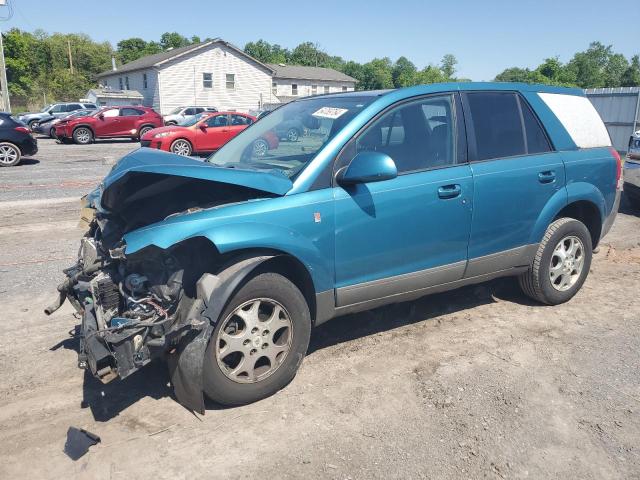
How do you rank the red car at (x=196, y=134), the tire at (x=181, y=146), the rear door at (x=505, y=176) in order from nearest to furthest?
the rear door at (x=505, y=176) → the red car at (x=196, y=134) → the tire at (x=181, y=146)

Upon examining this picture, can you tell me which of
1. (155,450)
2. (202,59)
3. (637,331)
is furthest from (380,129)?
(202,59)

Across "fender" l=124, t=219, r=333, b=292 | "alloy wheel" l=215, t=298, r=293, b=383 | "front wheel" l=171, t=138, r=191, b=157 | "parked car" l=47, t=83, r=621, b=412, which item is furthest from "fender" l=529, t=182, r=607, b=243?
"front wheel" l=171, t=138, r=191, b=157

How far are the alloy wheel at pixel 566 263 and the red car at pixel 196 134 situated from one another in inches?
562

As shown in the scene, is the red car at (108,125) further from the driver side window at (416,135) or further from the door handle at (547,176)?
the door handle at (547,176)

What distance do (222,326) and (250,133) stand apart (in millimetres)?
2127

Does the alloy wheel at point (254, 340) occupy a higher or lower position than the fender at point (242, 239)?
lower

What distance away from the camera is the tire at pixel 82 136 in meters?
24.5

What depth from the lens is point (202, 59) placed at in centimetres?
4156

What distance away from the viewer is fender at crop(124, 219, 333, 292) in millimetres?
3086

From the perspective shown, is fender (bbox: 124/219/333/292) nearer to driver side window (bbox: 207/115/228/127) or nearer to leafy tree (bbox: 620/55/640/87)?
driver side window (bbox: 207/115/228/127)

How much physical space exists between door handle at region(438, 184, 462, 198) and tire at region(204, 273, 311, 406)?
134 cm

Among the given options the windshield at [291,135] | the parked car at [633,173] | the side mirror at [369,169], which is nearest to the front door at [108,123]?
the parked car at [633,173]

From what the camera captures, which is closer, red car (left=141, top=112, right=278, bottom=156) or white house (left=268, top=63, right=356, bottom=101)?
red car (left=141, top=112, right=278, bottom=156)

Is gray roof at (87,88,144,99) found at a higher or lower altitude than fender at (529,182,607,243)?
higher
